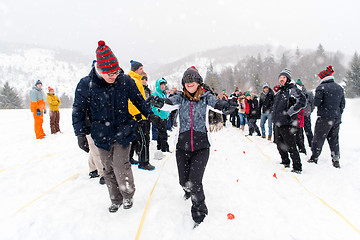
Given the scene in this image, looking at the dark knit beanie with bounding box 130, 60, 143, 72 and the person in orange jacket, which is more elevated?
the dark knit beanie with bounding box 130, 60, 143, 72

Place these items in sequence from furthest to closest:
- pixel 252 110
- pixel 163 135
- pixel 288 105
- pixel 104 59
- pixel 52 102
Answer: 1. pixel 252 110
2. pixel 52 102
3. pixel 163 135
4. pixel 288 105
5. pixel 104 59

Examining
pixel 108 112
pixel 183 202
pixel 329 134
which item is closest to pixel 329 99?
pixel 329 134

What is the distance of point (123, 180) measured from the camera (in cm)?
296

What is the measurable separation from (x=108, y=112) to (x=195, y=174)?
1.65 meters

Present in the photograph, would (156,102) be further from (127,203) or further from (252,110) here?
(252,110)

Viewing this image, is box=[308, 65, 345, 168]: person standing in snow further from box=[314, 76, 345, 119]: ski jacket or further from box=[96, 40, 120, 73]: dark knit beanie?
box=[96, 40, 120, 73]: dark knit beanie

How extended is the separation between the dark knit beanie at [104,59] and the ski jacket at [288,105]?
424 cm

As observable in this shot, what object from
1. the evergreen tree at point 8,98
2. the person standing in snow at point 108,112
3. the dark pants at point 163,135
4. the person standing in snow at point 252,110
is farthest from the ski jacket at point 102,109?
the evergreen tree at point 8,98

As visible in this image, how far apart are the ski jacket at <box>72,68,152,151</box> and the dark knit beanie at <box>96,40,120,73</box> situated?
0.21 meters

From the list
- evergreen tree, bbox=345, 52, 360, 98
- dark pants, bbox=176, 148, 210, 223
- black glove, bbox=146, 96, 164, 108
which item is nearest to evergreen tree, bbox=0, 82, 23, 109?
black glove, bbox=146, 96, 164, 108

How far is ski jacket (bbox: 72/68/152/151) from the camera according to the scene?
108 inches

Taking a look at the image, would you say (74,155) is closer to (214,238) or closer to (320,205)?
(214,238)

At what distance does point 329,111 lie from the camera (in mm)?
4836

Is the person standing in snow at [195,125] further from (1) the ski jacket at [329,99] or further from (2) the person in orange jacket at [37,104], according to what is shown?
(2) the person in orange jacket at [37,104]
